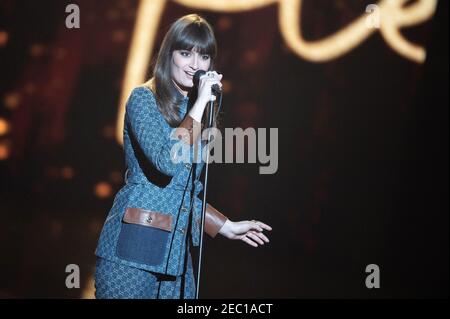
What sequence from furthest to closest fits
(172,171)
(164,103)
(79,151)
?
1. (79,151)
2. (164,103)
3. (172,171)

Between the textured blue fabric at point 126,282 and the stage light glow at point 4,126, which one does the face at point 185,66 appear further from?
the stage light glow at point 4,126

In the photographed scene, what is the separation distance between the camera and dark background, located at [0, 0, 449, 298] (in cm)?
393

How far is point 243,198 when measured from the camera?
4.62 metres

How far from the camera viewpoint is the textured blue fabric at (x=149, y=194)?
1562 mm

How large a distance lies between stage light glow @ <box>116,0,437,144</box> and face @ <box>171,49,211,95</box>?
9.44 ft

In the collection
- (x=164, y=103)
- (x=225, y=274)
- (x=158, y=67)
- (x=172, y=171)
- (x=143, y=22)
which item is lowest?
(x=225, y=274)

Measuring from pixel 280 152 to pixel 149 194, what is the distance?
3035 mm

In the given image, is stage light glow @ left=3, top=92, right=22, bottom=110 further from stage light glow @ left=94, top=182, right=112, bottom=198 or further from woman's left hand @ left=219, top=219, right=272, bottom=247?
woman's left hand @ left=219, top=219, right=272, bottom=247

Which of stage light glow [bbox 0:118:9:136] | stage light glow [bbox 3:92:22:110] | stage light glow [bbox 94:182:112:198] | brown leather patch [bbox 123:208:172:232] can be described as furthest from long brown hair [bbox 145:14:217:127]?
stage light glow [bbox 0:118:9:136]

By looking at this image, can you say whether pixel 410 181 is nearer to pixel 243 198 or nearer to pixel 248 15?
pixel 243 198

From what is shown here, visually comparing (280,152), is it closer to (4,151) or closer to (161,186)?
(4,151)
